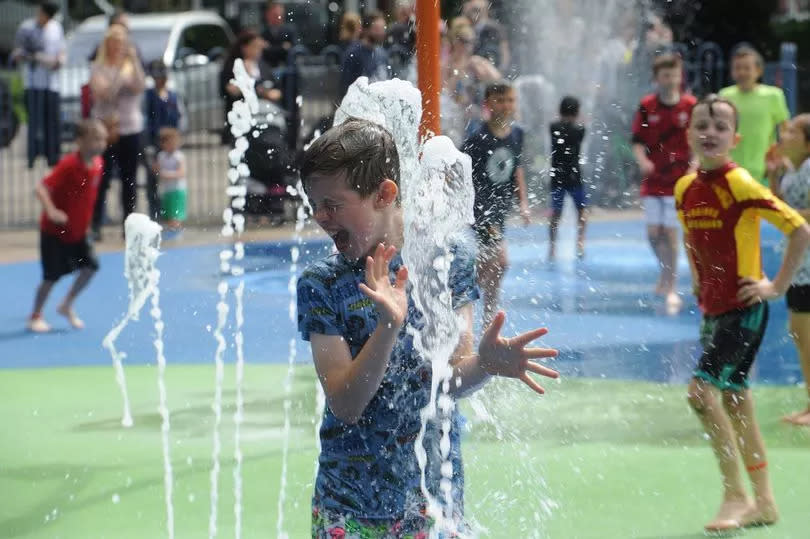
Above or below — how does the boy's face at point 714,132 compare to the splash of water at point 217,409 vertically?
above

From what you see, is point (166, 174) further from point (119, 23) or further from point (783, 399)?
point (783, 399)

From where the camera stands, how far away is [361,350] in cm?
274

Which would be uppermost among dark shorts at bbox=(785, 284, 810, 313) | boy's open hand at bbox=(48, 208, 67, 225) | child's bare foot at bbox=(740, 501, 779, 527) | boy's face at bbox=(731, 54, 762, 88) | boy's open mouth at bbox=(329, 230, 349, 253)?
boy's face at bbox=(731, 54, 762, 88)

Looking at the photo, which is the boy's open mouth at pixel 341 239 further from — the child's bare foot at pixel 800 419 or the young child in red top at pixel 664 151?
the young child in red top at pixel 664 151

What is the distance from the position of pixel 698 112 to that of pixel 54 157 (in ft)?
34.9

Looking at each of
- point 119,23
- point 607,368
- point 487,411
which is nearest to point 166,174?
point 119,23

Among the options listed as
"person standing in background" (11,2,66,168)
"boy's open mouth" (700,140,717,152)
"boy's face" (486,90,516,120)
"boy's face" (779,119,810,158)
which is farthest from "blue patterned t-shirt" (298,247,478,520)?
"person standing in background" (11,2,66,168)

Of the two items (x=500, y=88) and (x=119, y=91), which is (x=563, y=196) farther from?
(x=119, y=91)

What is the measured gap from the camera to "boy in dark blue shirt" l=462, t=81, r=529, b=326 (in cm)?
693

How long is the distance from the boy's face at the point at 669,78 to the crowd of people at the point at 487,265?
0.02 metres

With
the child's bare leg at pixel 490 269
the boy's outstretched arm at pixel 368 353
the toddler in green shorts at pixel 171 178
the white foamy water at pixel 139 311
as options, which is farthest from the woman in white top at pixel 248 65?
the boy's outstretched arm at pixel 368 353

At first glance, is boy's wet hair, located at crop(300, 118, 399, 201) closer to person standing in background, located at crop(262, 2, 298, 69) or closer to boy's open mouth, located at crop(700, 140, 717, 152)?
boy's open mouth, located at crop(700, 140, 717, 152)

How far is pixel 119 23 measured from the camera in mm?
12250

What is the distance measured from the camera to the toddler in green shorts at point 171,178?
12.1m
